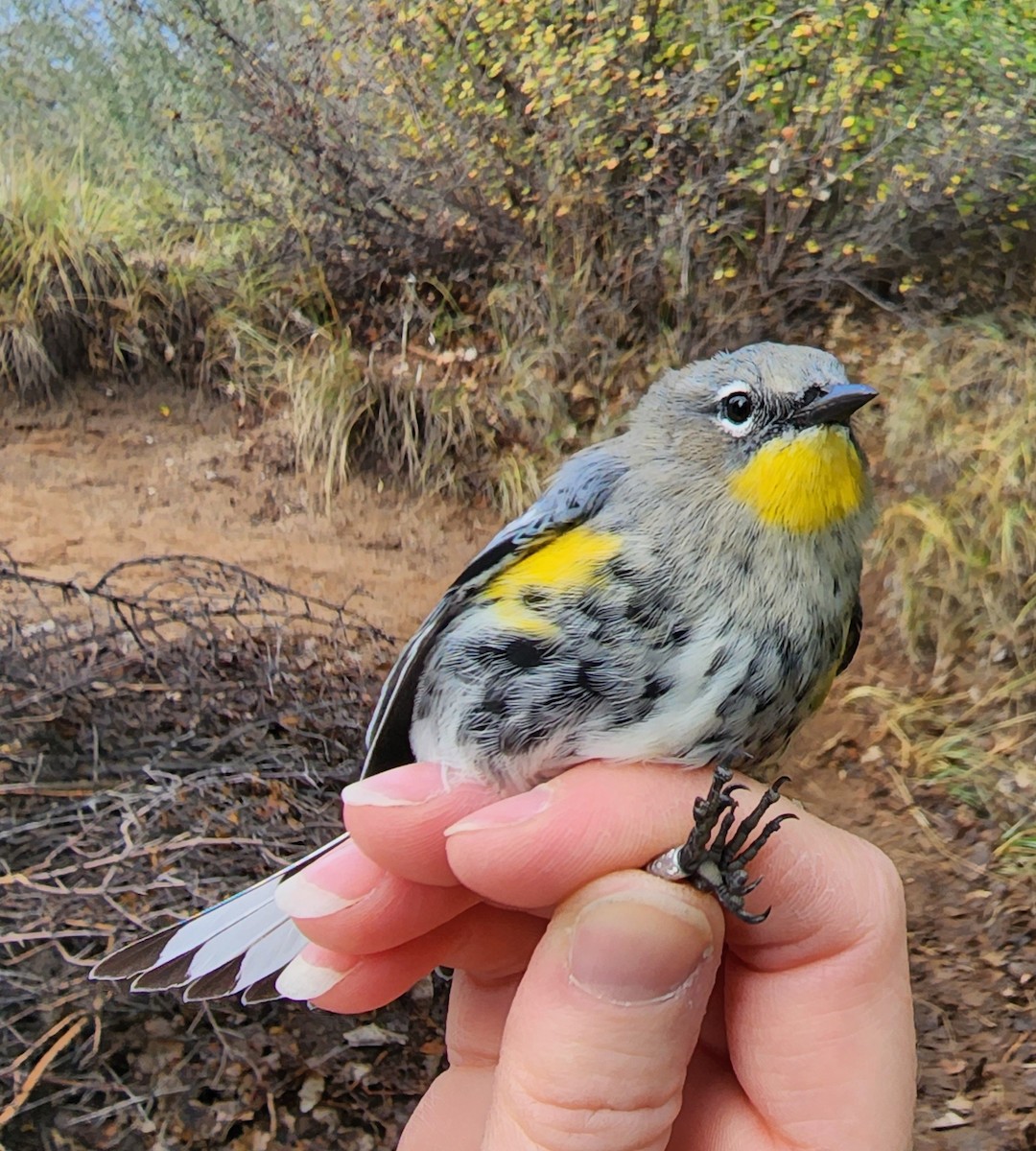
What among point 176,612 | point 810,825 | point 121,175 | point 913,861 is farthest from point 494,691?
point 121,175

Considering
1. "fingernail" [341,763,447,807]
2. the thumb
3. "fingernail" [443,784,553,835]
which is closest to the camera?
the thumb

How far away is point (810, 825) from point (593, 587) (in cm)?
38

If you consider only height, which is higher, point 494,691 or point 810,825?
point 494,691

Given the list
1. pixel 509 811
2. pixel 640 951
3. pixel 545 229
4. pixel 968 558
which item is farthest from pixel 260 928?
pixel 545 229

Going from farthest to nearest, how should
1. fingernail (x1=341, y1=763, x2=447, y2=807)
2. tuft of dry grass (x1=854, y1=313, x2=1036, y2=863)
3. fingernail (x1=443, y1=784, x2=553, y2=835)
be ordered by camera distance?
tuft of dry grass (x1=854, y1=313, x2=1036, y2=863), fingernail (x1=341, y1=763, x2=447, y2=807), fingernail (x1=443, y1=784, x2=553, y2=835)

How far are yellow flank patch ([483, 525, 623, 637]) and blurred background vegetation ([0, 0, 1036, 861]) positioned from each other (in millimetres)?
1761

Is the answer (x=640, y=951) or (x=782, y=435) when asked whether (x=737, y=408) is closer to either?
(x=782, y=435)

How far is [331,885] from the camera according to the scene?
1.23 m

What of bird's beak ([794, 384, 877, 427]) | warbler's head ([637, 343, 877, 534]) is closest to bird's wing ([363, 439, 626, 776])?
warbler's head ([637, 343, 877, 534])

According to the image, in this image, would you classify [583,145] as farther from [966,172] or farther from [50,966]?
[50,966]

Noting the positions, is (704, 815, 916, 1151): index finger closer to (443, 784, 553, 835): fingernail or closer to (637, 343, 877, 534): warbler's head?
(443, 784, 553, 835): fingernail

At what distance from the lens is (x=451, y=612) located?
114 cm

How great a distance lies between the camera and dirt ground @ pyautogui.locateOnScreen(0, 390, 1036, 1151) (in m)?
1.83

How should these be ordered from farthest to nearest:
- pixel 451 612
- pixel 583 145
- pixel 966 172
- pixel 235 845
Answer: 1. pixel 583 145
2. pixel 966 172
3. pixel 235 845
4. pixel 451 612
